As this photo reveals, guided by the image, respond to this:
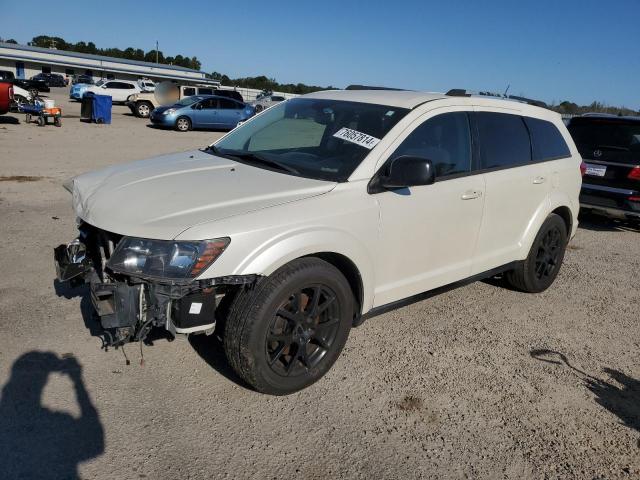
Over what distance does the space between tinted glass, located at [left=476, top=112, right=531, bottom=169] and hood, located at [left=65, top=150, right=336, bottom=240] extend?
1652 mm

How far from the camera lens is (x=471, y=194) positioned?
155 inches

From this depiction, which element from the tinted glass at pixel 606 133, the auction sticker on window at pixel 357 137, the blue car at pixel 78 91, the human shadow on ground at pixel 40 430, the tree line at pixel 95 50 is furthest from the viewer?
the tree line at pixel 95 50

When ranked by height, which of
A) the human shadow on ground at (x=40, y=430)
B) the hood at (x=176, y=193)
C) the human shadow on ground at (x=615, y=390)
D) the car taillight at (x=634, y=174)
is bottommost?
the human shadow on ground at (x=40, y=430)

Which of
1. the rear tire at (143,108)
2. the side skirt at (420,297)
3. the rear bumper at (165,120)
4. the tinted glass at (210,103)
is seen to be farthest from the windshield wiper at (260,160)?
the rear tire at (143,108)

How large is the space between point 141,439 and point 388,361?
174 cm

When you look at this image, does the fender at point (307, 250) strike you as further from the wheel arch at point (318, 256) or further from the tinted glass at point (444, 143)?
the tinted glass at point (444, 143)

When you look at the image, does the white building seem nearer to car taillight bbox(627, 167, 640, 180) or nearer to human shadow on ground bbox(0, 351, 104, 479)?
car taillight bbox(627, 167, 640, 180)

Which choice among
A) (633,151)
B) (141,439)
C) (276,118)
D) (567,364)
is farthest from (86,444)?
(633,151)

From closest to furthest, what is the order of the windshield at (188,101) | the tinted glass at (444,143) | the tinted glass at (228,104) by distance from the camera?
the tinted glass at (444,143), the windshield at (188,101), the tinted glass at (228,104)

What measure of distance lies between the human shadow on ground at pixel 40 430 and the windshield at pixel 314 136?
192 cm

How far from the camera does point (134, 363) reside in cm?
339

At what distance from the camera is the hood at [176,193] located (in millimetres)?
2787

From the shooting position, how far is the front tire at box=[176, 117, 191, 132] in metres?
22.1

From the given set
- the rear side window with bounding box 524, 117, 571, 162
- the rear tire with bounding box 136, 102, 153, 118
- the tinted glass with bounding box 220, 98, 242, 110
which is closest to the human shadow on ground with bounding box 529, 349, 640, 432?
the rear side window with bounding box 524, 117, 571, 162
